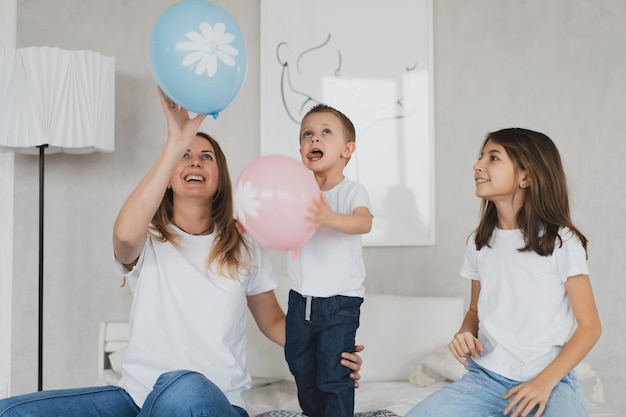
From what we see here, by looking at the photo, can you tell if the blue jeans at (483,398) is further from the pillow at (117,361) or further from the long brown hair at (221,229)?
the pillow at (117,361)

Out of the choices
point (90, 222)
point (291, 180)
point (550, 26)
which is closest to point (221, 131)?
point (90, 222)

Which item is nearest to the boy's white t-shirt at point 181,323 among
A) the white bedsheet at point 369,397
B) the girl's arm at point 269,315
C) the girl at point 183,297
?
the girl at point 183,297

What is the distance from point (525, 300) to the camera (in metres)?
1.57

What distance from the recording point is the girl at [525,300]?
1.46 metres

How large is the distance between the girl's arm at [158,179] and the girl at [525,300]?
2.63 feet

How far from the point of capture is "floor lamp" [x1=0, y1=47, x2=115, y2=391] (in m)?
2.16

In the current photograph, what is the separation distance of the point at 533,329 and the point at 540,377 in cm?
14

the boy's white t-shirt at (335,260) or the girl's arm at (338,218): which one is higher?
the girl's arm at (338,218)

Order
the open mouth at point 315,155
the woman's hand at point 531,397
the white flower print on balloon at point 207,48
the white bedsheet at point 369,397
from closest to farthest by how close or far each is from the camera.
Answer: the white flower print on balloon at point 207,48
the woman's hand at point 531,397
the open mouth at point 315,155
the white bedsheet at point 369,397

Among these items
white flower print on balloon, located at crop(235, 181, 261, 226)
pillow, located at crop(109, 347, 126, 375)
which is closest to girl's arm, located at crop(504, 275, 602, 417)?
white flower print on balloon, located at crop(235, 181, 261, 226)

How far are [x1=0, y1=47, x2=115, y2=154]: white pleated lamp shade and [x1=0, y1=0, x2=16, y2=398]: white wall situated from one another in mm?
381

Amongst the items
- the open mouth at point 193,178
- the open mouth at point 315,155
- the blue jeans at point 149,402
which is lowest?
the blue jeans at point 149,402

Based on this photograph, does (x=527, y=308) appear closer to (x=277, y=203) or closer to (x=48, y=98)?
(x=277, y=203)

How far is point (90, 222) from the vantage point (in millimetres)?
2580
